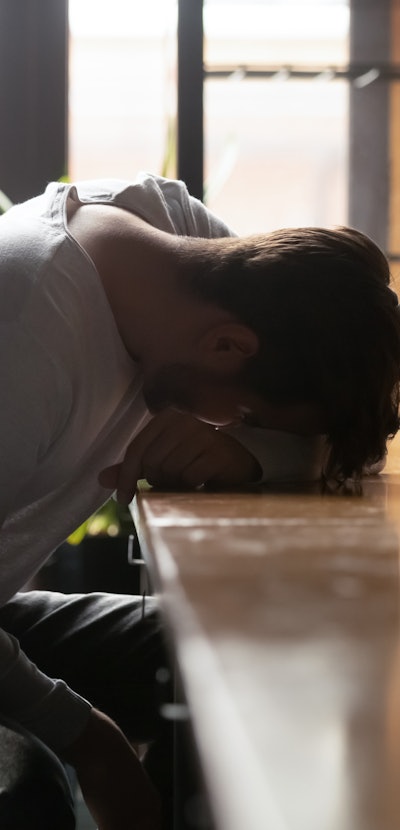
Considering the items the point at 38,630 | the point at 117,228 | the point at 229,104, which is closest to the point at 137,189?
the point at 117,228

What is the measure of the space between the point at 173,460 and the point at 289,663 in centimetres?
70

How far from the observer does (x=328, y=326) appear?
1151 millimetres

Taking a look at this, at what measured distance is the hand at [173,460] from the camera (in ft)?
3.44

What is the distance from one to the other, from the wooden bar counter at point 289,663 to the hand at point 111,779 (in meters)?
0.54

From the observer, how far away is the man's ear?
1206 mm

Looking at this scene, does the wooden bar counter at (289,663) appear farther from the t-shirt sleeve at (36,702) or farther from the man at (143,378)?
the t-shirt sleeve at (36,702)

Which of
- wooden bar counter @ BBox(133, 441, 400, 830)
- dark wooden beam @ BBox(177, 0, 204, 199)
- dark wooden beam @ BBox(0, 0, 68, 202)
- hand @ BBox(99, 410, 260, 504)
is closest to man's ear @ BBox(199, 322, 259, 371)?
hand @ BBox(99, 410, 260, 504)

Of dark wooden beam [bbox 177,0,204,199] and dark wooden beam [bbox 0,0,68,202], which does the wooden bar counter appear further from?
dark wooden beam [bbox 0,0,68,202]

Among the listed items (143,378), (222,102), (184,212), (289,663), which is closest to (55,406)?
(143,378)

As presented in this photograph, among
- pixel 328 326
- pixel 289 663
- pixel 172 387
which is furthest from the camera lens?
pixel 172 387

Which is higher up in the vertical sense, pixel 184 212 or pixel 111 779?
pixel 184 212

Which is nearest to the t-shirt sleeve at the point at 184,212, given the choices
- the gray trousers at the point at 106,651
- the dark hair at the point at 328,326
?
the dark hair at the point at 328,326

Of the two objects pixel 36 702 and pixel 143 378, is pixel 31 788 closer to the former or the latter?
pixel 36 702

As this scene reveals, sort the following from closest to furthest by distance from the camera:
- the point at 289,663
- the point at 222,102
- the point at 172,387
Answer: the point at 289,663 → the point at 172,387 → the point at 222,102
